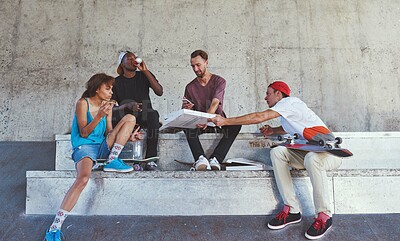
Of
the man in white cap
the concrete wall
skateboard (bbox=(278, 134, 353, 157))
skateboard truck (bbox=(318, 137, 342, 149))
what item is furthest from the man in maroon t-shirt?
the concrete wall

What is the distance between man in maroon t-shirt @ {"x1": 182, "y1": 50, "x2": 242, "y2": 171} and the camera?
257cm

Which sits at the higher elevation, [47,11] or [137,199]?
[47,11]

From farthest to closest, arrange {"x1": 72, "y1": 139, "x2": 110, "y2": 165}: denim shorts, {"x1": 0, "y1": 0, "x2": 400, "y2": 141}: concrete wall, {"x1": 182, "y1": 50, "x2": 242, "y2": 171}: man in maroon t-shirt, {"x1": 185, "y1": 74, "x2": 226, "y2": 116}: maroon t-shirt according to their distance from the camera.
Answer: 1. {"x1": 0, "y1": 0, "x2": 400, "y2": 141}: concrete wall
2. {"x1": 185, "y1": 74, "x2": 226, "y2": 116}: maroon t-shirt
3. {"x1": 182, "y1": 50, "x2": 242, "y2": 171}: man in maroon t-shirt
4. {"x1": 72, "y1": 139, "x2": 110, "y2": 165}: denim shorts

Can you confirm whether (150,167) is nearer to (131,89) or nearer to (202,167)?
(202,167)

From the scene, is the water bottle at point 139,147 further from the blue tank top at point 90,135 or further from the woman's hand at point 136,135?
the blue tank top at point 90,135

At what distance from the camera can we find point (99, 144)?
234cm

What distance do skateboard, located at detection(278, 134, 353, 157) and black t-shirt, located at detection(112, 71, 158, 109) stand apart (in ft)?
3.78

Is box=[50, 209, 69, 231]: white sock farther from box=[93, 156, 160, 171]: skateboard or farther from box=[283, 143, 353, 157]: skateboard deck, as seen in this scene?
box=[283, 143, 353, 157]: skateboard deck

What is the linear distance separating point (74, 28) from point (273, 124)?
2.67m

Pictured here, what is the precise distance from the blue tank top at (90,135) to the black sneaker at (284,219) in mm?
1146

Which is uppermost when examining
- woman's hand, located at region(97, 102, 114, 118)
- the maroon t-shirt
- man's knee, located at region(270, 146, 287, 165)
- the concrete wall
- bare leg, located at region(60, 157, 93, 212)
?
the concrete wall

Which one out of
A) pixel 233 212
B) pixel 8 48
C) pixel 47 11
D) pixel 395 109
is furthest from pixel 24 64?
pixel 395 109

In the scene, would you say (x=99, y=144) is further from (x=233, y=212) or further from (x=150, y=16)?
(x=150, y=16)

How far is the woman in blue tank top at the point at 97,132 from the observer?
7.16 ft
